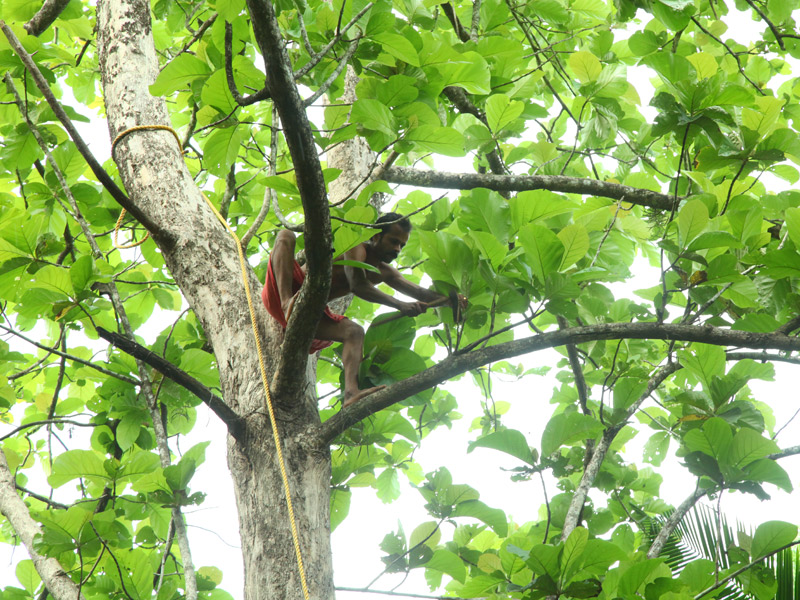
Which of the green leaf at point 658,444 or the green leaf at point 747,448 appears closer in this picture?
the green leaf at point 747,448

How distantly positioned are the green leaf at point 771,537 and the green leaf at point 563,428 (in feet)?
1.92

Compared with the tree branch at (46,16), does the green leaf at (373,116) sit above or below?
below

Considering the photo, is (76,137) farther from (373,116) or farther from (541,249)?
(541,249)

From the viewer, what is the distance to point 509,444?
2188 mm

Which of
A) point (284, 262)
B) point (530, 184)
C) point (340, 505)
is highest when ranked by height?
point (530, 184)

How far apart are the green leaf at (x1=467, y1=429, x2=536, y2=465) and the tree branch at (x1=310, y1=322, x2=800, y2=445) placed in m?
0.27

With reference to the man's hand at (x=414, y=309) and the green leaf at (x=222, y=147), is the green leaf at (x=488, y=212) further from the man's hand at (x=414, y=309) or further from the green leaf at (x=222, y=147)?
the green leaf at (x=222, y=147)

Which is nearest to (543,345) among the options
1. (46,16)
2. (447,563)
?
(447,563)

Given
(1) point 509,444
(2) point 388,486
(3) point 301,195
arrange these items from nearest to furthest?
(3) point 301,195 < (1) point 509,444 < (2) point 388,486

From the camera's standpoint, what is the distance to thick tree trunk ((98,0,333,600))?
1.93 metres

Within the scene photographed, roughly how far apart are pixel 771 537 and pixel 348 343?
1588 mm

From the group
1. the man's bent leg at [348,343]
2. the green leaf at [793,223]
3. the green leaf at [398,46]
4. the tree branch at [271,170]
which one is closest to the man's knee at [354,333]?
the man's bent leg at [348,343]

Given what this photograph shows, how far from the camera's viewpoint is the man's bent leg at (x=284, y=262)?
2621 millimetres

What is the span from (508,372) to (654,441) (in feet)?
4.44
